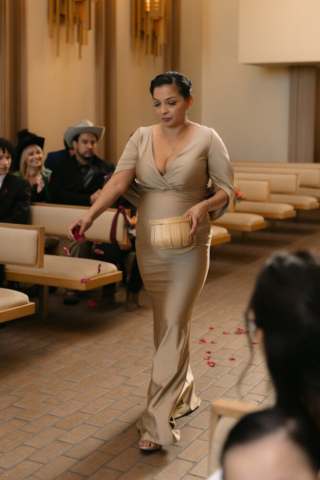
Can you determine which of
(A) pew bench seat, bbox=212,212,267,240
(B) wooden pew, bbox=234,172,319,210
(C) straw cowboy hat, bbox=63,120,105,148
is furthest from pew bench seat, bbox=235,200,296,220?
(C) straw cowboy hat, bbox=63,120,105,148

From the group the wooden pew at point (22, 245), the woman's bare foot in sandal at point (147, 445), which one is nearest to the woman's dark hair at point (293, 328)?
the woman's bare foot in sandal at point (147, 445)

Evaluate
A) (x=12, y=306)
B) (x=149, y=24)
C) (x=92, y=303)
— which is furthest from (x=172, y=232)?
(x=149, y=24)

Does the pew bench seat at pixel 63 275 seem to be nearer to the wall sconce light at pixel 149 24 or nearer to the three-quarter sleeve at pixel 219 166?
the three-quarter sleeve at pixel 219 166

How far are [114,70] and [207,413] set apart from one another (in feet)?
25.4

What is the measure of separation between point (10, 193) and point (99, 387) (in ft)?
7.98

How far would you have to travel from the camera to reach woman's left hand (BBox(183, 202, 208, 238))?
2943 mm

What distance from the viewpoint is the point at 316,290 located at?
807 millimetres

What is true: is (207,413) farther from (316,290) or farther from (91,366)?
(316,290)

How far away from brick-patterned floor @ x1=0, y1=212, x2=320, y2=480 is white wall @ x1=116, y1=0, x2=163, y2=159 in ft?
17.3

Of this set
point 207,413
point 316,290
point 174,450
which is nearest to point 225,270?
point 207,413

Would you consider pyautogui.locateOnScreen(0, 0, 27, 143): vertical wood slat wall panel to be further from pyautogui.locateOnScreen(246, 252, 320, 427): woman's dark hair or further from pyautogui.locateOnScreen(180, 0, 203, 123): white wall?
pyautogui.locateOnScreen(246, 252, 320, 427): woman's dark hair

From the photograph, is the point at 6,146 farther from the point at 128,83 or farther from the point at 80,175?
the point at 128,83

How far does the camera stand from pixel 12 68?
784 cm

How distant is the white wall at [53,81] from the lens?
27.0ft
